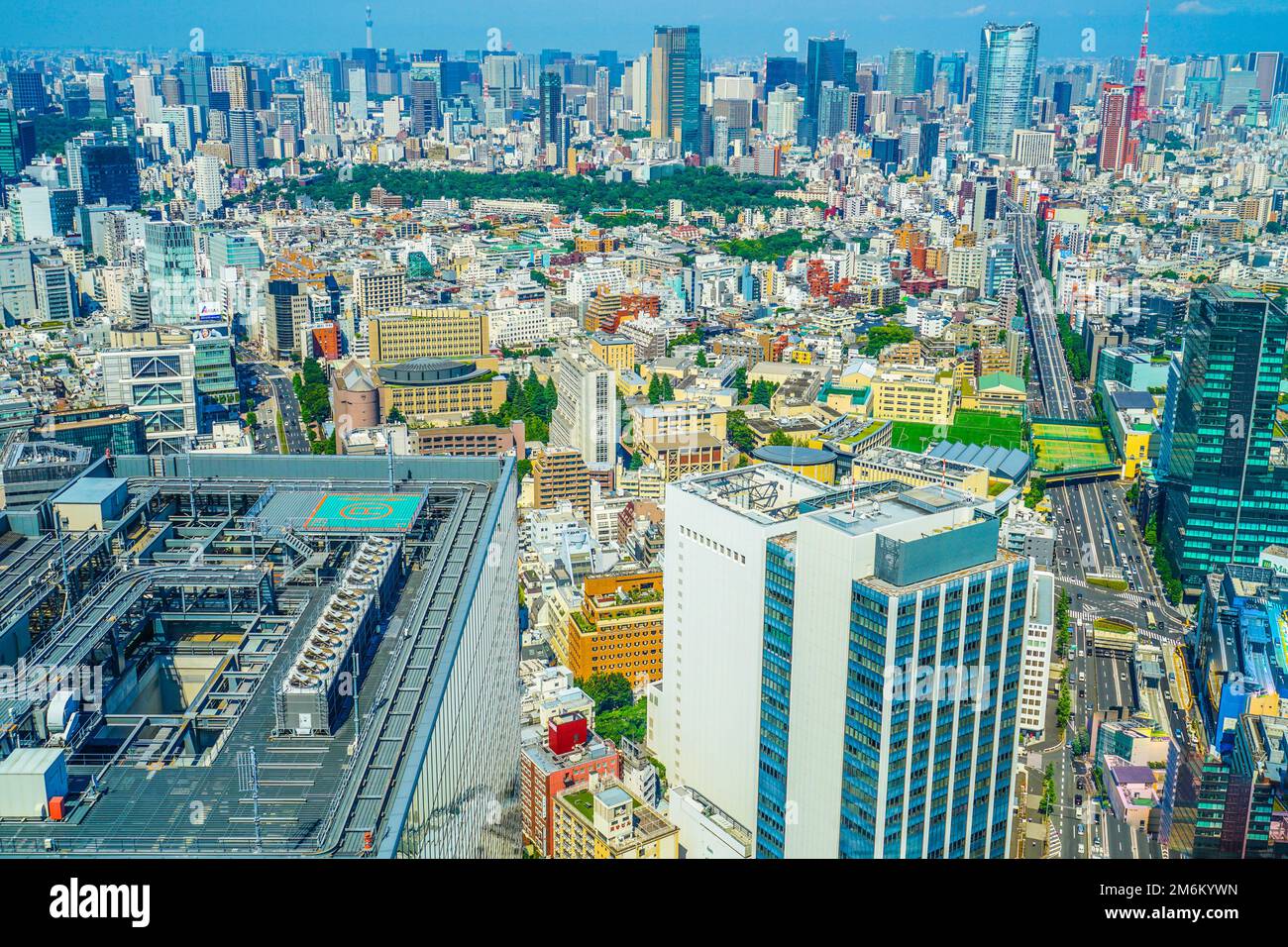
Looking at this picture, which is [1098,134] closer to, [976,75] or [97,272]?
[976,75]

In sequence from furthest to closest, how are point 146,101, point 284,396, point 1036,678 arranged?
point 146,101 < point 284,396 < point 1036,678

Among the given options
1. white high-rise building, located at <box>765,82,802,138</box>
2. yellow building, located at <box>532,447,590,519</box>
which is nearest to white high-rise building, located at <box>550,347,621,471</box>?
yellow building, located at <box>532,447,590,519</box>

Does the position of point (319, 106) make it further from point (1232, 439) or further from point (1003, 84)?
point (1232, 439)

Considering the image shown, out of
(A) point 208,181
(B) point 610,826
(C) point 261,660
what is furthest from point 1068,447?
(A) point 208,181

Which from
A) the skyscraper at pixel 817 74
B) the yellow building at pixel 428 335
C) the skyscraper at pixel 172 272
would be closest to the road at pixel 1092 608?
the yellow building at pixel 428 335

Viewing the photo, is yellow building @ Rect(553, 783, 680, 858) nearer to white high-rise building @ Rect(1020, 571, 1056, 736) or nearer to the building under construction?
the building under construction

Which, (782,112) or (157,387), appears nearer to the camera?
(157,387)

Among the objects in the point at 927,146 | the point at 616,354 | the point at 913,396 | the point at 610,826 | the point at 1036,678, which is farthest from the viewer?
the point at 927,146
